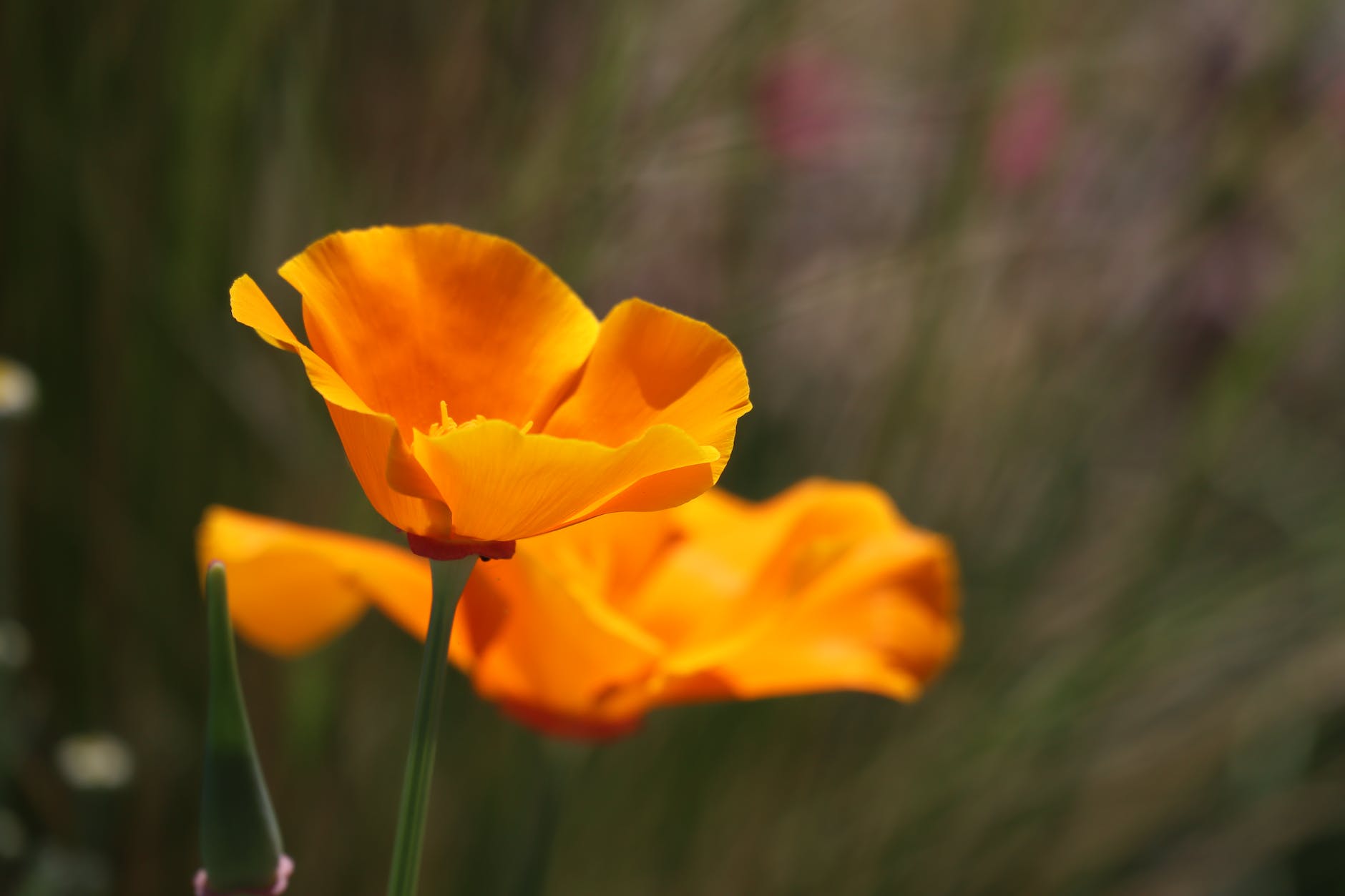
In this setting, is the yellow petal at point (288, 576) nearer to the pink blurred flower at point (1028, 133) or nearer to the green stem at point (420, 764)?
the green stem at point (420, 764)

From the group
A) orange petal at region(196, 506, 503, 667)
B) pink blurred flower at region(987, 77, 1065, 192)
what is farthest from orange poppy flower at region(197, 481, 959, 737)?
pink blurred flower at region(987, 77, 1065, 192)

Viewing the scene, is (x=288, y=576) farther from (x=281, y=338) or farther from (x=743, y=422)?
(x=743, y=422)

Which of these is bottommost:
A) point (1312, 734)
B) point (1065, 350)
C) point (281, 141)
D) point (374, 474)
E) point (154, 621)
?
point (1312, 734)

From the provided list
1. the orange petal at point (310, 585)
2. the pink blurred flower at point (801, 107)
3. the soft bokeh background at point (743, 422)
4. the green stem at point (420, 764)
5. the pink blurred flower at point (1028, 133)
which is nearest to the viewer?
the green stem at point (420, 764)

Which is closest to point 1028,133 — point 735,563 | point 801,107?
point 801,107

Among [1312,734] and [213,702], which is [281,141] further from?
[1312,734]

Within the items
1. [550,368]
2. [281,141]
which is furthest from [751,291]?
[550,368]

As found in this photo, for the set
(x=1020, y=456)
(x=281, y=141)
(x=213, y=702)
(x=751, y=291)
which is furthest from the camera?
(x=1020, y=456)

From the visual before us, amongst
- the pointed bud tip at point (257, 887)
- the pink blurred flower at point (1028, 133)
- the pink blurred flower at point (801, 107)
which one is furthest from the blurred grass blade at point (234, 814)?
the pink blurred flower at point (1028, 133)

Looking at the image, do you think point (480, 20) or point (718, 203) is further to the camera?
point (718, 203)
